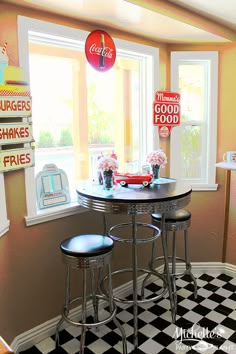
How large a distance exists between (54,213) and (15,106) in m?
0.75

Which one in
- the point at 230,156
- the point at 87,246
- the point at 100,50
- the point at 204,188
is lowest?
the point at 87,246

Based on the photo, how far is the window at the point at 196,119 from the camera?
2.96 meters

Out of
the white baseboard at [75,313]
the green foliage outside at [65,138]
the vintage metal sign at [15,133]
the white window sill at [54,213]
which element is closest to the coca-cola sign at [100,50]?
the green foliage outside at [65,138]

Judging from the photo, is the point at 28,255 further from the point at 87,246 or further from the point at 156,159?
the point at 156,159

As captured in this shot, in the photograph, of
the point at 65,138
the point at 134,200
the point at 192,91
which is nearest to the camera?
the point at 134,200

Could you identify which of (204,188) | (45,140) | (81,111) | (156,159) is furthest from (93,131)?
(204,188)

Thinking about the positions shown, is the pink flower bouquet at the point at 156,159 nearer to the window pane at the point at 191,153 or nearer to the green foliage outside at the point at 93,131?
the green foliage outside at the point at 93,131

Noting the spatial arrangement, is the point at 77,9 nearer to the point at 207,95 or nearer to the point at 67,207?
the point at 67,207

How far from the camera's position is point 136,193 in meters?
2.09

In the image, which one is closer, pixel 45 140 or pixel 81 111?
pixel 45 140

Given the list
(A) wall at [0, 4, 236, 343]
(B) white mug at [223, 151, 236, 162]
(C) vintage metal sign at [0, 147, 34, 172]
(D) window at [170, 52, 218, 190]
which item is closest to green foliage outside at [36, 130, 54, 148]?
(C) vintage metal sign at [0, 147, 34, 172]

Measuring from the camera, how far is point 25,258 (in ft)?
6.91

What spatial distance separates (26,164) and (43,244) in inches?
22.2

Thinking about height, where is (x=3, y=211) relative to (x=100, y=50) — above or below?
below
